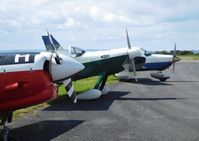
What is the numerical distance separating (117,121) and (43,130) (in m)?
2.09

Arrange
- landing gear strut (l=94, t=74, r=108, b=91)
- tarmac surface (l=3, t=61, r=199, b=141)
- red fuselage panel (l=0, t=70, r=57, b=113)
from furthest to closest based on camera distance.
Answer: landing gear strut (l=94, t=74, r=108, b=91) → tarmac surface (l=3, t=61, r=199, b=141) → red fuselage panel (l=0, t=70, r=57, b=113)

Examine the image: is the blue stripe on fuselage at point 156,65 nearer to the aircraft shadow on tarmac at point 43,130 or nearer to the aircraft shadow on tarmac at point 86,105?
the aircraft shadow on tarmac at point 86,105

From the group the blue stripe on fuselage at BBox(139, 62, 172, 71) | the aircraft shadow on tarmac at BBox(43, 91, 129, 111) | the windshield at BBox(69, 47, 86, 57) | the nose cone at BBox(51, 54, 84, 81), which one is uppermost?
the nose cone at BBox(51, 54, 84, 81)

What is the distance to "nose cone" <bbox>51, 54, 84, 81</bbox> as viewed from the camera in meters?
8.84

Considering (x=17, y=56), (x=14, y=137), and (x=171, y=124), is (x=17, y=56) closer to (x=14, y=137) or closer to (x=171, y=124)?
(x=14, y=137)

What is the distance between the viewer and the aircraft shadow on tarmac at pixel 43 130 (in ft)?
28.9

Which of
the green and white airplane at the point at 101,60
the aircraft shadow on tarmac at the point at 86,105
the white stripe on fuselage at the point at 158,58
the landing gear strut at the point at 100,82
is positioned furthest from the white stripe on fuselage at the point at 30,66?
the white stripe on fuselage at the point at 158,58

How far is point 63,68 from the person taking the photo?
359 inches

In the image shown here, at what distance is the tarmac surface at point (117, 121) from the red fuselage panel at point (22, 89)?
3.64ft

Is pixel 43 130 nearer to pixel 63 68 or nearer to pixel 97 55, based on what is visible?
pixel 63 68

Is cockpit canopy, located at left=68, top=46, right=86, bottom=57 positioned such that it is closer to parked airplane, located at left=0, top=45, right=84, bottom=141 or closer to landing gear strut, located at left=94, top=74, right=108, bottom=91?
landing gear strut, located at left=94, top=74, right=108, bottom=91

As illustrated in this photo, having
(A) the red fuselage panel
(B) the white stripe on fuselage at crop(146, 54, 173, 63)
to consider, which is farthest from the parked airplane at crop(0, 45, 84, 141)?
(B) the white stripe on fuselage at crop(146, 54, 173, 63)

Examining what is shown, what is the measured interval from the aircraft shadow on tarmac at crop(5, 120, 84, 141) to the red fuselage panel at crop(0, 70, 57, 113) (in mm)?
1107

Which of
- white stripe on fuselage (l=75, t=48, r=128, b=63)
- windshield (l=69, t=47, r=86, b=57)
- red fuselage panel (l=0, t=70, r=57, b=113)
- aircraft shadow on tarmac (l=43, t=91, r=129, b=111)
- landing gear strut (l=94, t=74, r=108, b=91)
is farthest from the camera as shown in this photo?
landing gear strut (l=94, t=74, r=108, b=91)
